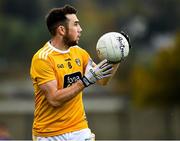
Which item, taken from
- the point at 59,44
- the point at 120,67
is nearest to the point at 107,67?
the point at 59,44

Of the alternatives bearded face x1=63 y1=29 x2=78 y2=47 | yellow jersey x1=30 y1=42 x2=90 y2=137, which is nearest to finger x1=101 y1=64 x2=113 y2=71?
yellow jersey x1=30 y1=42 x2=90 y2=137

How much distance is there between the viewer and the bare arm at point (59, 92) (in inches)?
372

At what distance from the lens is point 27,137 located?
1166 inches

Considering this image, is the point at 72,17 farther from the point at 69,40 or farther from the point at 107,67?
the point at 107,67

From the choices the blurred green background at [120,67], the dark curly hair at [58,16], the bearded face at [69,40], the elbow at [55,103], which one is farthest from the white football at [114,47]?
the blurred green background at [120,67]

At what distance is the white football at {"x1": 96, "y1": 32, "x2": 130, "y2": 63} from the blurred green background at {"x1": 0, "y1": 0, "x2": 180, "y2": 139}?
2013 centimetres

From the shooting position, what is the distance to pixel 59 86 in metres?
9.70

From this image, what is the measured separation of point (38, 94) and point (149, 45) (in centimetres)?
9335

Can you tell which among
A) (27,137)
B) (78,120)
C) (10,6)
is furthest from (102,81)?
(10,6)

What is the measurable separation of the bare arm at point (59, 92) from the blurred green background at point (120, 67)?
2006 centimetres

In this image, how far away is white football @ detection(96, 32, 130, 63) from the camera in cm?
955

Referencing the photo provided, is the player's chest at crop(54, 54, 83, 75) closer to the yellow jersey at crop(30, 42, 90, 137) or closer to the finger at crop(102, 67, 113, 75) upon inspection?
the yellow jersey at crop(30, 42, 90, 137)

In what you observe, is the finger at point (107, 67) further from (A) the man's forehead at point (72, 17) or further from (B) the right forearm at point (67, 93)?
(A) the man's forehead at point (72, 17)

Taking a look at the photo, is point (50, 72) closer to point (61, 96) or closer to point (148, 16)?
point (61, 96)
